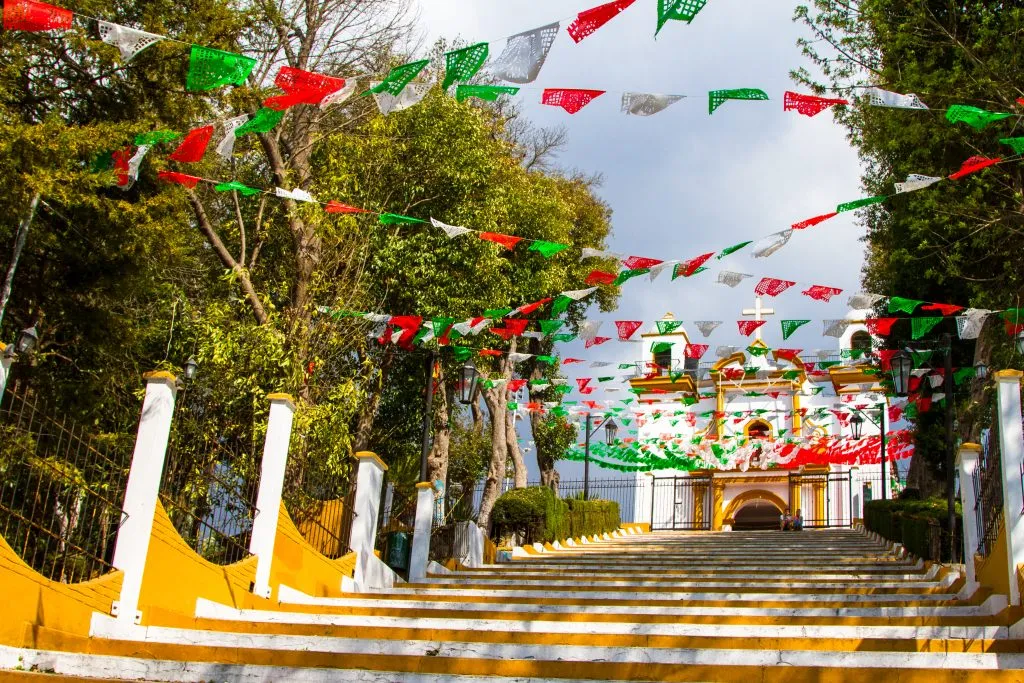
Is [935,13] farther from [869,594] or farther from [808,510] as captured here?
[808,510]

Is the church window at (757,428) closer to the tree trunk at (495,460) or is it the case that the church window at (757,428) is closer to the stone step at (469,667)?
the tree trunk at (495,460)

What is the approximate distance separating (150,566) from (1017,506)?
6591 millimetres

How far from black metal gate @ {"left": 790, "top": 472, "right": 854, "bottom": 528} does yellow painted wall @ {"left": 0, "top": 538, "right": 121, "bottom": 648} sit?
25.1 metres

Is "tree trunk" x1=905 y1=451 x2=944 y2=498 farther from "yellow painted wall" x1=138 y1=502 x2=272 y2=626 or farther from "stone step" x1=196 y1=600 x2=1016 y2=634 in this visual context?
"yellow painted wall" x1=138 y1=502 x2=272 y2=626

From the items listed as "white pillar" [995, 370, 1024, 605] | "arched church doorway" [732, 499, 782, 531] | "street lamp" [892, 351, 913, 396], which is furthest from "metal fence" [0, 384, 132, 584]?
"arched church doorway" [732, 499, 782, 531]

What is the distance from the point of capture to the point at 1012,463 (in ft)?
25.7

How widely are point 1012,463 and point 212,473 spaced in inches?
284

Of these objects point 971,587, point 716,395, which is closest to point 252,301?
point 971,587

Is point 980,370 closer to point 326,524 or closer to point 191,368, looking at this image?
point 326,524

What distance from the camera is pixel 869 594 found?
960 centimetres

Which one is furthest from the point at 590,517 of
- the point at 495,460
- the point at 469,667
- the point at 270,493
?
the point at 469,667

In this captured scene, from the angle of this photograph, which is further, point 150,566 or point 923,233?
point 923,233

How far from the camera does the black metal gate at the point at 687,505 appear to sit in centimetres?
3123

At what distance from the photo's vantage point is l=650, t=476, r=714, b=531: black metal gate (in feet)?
102
